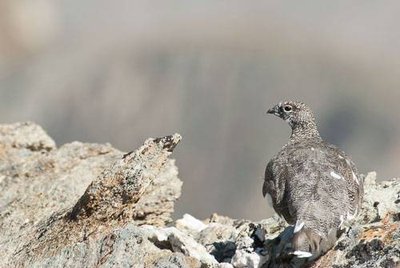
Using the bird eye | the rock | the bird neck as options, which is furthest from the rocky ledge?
the bird eye

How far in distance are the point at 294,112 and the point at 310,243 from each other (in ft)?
18.3

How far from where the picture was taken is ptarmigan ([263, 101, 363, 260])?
998 cm

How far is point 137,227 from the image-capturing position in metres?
10.4

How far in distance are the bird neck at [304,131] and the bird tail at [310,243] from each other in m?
4.41

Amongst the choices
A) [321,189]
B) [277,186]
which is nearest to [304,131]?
[277,186]

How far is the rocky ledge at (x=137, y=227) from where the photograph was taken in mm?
9867

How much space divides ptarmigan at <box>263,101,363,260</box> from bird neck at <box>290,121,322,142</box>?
Result: 171 cm

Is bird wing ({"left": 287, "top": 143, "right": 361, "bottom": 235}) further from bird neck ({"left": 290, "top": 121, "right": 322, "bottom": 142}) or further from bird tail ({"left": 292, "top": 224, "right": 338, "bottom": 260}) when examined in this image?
bird neck ({"left": 290, "top": 121, "right": 322, "bottom": 142})

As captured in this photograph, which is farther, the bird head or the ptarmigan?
the bird head

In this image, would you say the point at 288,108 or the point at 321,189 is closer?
the point at 321,189

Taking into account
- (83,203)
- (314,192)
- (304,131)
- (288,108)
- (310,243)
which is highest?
(288,108)

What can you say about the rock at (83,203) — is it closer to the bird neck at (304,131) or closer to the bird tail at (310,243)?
the bird tail at (310,243)

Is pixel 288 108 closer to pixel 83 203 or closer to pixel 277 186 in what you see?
pixel 277 186

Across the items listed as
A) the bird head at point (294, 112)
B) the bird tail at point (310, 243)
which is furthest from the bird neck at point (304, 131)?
the bird tail at point (310, 243)
